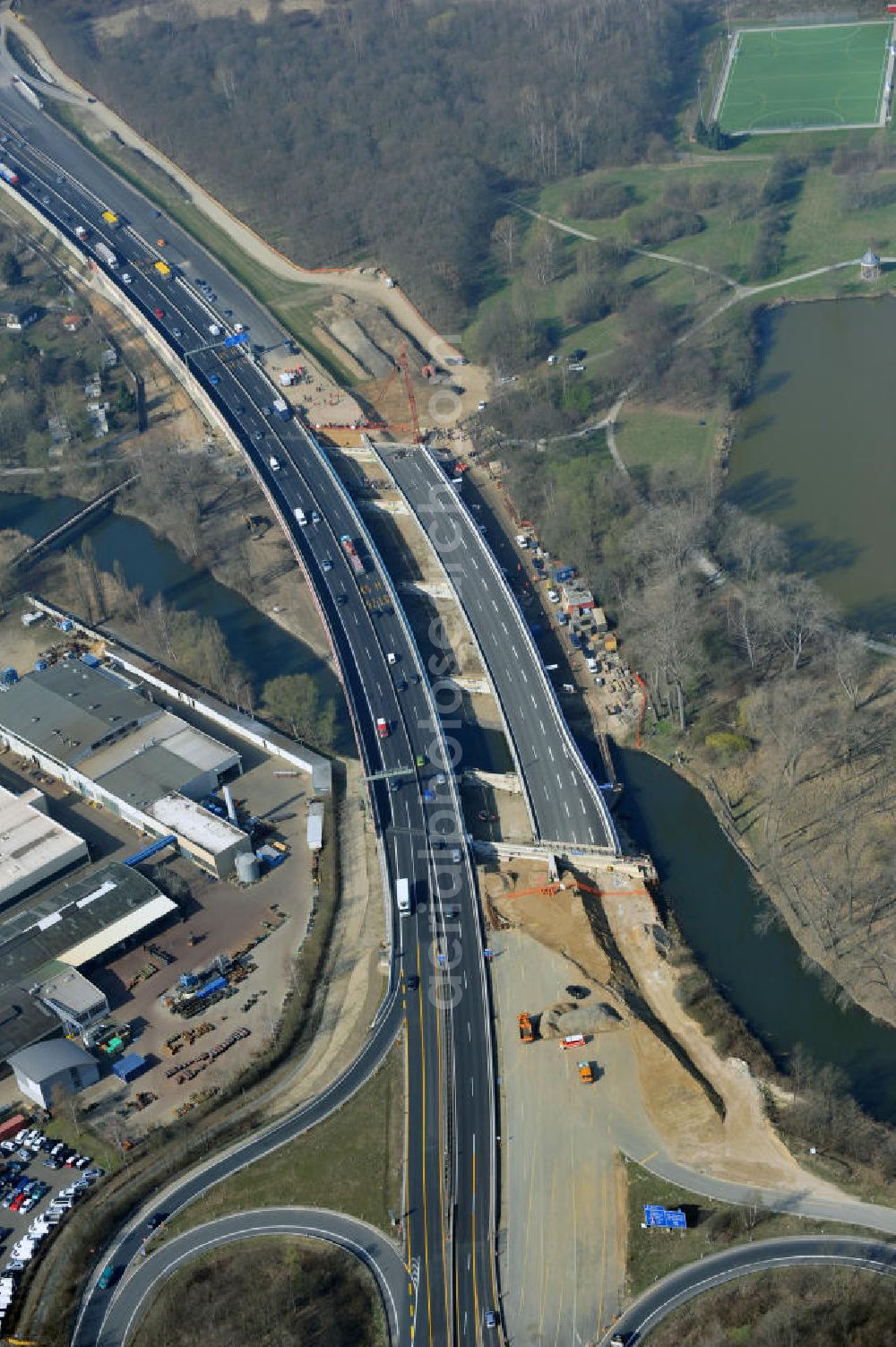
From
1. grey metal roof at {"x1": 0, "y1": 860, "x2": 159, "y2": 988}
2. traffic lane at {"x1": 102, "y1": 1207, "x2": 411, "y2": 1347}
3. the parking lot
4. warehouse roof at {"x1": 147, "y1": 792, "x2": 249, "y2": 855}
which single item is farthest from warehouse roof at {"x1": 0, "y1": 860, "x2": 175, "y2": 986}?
traffic lane at {"x1": 102, "y1": 1207, "x2": 411, "y2": 1347}

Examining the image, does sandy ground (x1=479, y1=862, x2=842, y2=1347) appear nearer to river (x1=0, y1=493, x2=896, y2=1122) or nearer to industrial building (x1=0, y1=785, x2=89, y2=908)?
river (x1=0, y1=493, x2=896, y2=1122)

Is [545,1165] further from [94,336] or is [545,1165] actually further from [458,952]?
[94,336]

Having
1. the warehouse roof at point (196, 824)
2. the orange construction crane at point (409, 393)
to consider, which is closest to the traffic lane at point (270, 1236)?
the warehouse roof at point (196, 824)

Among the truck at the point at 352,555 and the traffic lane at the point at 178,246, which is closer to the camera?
the truck at the point at 352,555

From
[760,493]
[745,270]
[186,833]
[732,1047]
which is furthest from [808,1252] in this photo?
[745,270]

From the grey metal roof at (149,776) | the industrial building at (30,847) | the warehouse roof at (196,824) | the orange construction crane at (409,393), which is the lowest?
the industrial building at (30,847)

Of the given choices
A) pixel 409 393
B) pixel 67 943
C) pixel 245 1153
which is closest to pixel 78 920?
pixel 67 943

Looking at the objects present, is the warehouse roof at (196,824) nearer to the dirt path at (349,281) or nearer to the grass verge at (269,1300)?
the grass verge at (269,1300)
